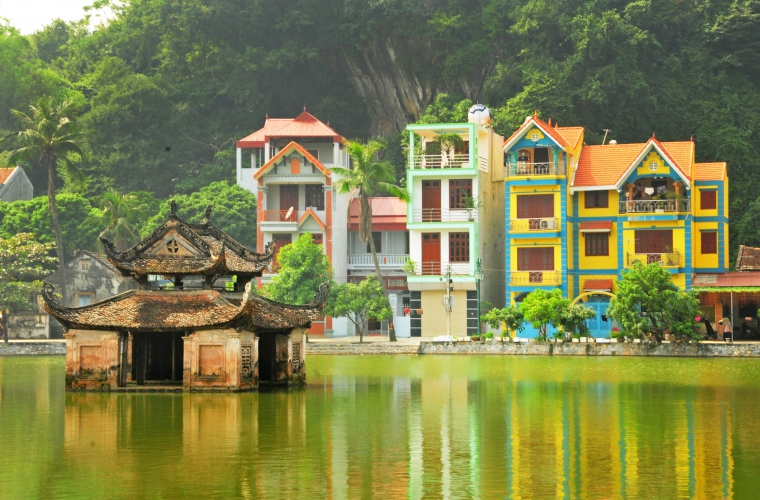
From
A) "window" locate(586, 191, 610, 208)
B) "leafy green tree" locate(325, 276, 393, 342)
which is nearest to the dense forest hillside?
"window" locate(586, 191, 610, 208)

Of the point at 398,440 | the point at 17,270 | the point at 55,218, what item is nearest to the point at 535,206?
the point at 55,218

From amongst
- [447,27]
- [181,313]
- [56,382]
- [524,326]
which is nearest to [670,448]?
[181,313]

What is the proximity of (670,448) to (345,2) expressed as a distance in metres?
65.8

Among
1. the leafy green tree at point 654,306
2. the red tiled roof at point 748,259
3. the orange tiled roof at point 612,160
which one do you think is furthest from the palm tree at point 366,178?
the red tiled roof at point 748,259

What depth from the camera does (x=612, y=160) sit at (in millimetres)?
64500

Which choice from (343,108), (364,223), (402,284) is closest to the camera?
(364,223)

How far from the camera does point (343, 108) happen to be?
297 feet

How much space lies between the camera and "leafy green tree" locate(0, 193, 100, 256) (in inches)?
2879

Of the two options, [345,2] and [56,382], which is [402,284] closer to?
[345,2]

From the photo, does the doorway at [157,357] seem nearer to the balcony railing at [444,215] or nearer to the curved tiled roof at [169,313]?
Result: the curved tiled roof at [169,313]

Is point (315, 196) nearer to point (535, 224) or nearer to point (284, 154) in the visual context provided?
point (284, 154)

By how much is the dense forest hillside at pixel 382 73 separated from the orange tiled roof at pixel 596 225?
9.07 m

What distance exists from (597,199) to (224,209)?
73.4 feet

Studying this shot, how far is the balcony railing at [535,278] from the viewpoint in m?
63.3
